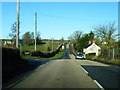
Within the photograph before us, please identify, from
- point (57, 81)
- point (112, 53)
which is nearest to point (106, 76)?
point (57, 81)

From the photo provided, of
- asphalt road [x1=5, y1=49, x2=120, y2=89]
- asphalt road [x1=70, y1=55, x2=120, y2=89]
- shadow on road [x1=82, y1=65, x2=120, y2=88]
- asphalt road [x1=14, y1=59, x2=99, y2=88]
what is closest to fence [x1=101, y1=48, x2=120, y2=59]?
asphalt road [x1=70, y1=55, x2=120, y2=89]

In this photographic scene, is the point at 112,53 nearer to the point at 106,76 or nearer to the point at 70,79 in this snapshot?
the point at 106,76

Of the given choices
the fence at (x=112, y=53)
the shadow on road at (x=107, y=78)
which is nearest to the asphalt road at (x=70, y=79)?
the shadow on road at (x=107, y=78)

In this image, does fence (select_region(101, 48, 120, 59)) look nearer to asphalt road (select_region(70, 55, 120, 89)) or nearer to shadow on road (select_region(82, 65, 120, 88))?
asphalt road (select_region(70, 55, 120, 89))

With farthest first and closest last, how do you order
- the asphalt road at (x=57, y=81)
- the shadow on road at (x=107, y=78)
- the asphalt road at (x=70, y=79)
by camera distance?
1. the shadow on road at (x=107, y=78)
2. the asphalt road at (x=70, y=79)
3. the asphalt road at (x=57, y=81)

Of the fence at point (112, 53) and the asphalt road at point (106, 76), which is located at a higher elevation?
the fence at point (112, 53)

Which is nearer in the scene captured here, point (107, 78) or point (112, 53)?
point (107, 78)

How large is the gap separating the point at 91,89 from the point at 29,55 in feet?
133

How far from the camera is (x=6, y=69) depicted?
1433 cm

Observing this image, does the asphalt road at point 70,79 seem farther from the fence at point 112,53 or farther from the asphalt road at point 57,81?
the fence at point 112,53

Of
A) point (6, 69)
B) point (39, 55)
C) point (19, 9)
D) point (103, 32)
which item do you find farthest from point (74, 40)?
point (6, 69)

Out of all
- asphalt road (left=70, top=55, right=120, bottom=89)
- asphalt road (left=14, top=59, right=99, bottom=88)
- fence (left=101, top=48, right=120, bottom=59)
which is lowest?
asphalt road (left=70, top=55, right=120, bottom=89)

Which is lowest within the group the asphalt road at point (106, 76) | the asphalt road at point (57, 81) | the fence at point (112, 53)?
the asphalt road at point (106, 76)

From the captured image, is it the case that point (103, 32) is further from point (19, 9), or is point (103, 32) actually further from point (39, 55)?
point (19, 9)
